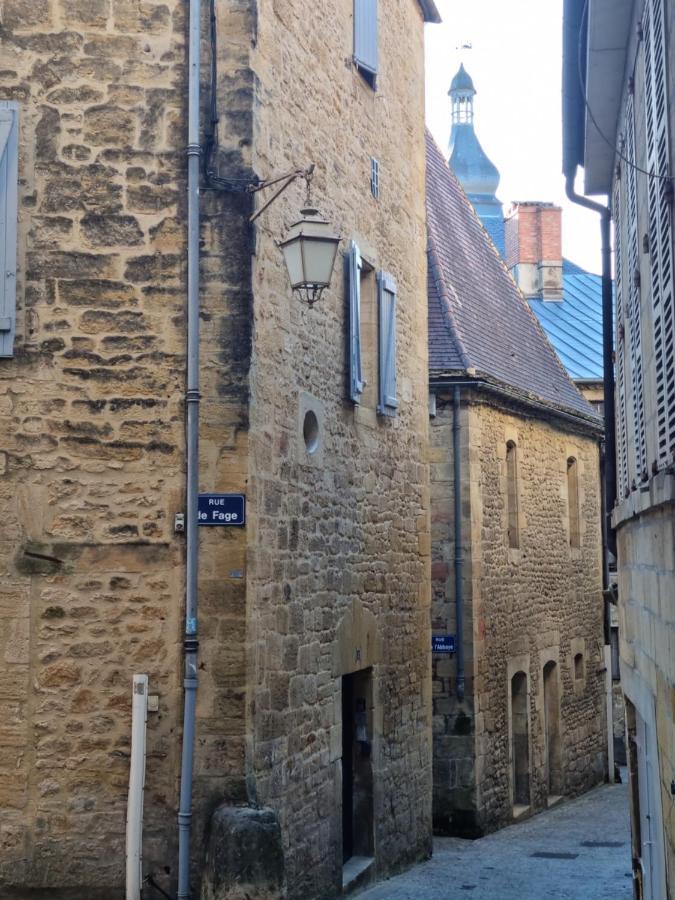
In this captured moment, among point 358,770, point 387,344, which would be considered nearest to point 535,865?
point 358,770

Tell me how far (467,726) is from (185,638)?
7799 millimetres

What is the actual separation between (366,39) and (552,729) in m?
10.6

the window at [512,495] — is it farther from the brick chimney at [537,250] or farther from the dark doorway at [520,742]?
the brick chimney at [537,250]

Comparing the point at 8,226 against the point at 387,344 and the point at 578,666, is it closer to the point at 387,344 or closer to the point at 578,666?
the point at 387,344

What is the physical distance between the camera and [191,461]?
7.70 meters

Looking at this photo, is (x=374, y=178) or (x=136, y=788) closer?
(x=136, y=788)

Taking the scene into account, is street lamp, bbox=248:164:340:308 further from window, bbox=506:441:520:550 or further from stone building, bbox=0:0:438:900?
window, bbox=506:441:520:550

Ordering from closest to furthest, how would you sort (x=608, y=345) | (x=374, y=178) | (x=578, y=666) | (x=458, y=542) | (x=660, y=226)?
(x=660, y=226), (x=374, y=178), (x=608, y=345), (x=458, y=542), (x=578, y=666)

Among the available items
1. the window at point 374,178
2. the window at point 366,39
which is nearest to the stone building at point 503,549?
the window at point 374,178

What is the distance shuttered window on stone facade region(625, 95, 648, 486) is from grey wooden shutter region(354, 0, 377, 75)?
273cm

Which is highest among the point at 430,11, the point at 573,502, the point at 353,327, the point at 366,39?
the point at 430,11

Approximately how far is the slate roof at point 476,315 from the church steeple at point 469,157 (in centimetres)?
3275

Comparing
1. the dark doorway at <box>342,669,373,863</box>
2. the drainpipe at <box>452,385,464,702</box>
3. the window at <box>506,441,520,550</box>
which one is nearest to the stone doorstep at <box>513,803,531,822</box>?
the drainpipe at <box>452,385,464,702</box>

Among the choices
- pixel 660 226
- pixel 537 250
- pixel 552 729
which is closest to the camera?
pixel 660 226
